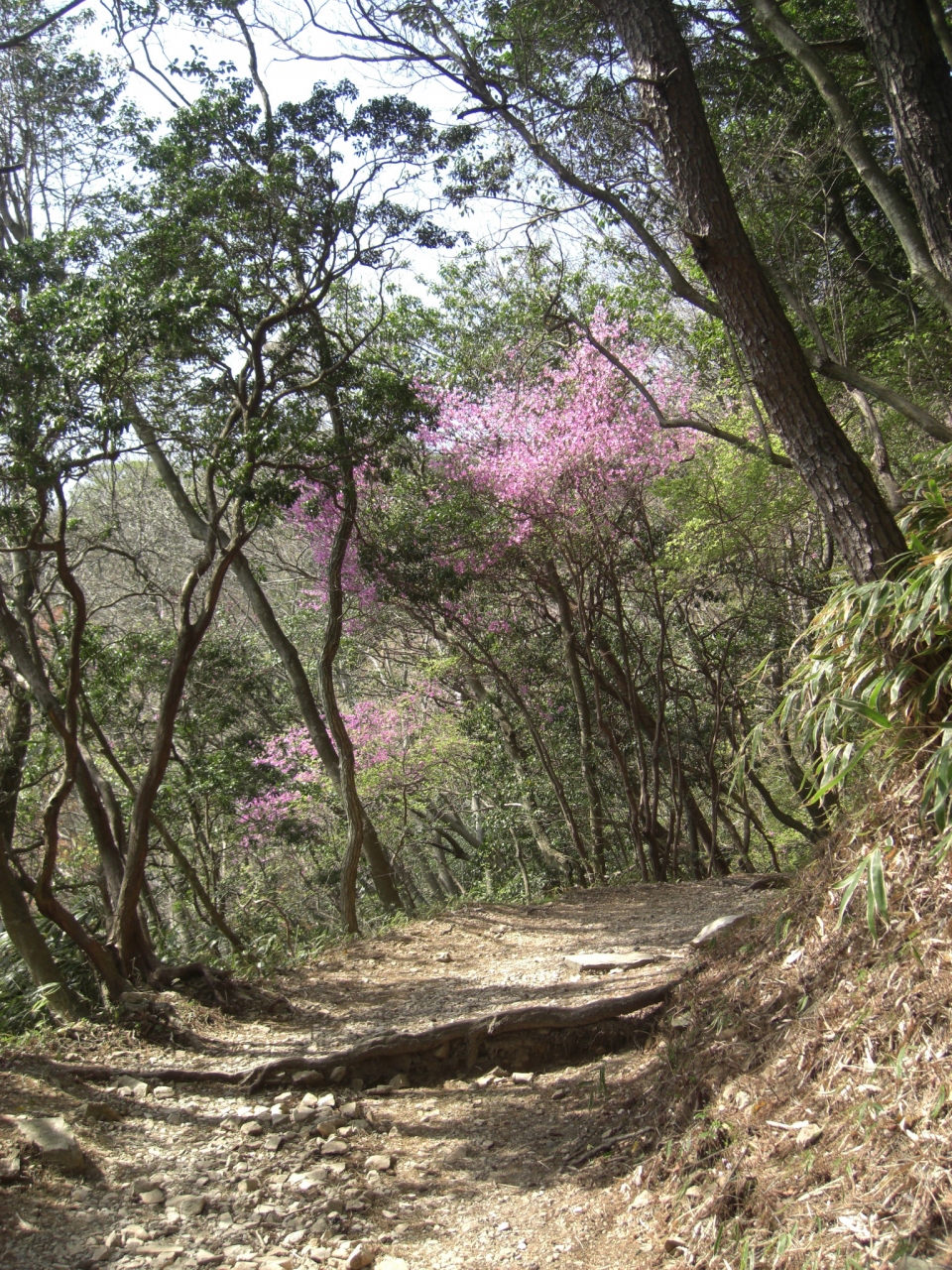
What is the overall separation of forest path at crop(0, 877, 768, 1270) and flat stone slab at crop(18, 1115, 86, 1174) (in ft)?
0.15

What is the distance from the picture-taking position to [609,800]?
10.0 metres

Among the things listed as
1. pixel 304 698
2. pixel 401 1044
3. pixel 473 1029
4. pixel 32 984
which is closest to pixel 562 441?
pixel 304 698

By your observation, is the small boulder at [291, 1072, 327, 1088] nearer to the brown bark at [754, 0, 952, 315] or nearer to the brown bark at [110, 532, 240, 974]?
the brown bark at [110, 532, 240, 974]

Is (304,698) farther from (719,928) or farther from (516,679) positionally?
(719,928)

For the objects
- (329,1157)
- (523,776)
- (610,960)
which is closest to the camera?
(329,1157)

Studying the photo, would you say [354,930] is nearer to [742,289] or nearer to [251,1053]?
[251,1053]

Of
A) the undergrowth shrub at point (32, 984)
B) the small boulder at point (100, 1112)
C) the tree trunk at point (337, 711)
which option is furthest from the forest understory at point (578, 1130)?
the tree trunk at point (337, 711)

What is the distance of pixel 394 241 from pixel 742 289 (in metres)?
3.77

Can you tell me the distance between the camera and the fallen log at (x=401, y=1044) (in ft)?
14.1

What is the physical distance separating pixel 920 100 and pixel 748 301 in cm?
141

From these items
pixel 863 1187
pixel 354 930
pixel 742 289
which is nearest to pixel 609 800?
pixel 354 930

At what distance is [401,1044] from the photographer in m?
4.50

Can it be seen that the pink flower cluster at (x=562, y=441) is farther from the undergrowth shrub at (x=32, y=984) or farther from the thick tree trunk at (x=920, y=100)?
the undergrowth shrub at (x=32, y=984)

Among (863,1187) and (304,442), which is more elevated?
(304,442)
